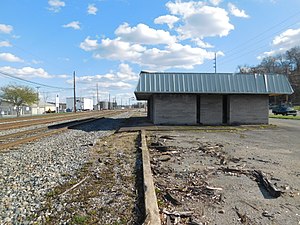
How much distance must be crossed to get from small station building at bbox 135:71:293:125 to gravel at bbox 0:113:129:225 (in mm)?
12133

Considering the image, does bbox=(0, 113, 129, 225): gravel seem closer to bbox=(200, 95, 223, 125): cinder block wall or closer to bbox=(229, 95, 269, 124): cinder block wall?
bbox=(200, 95, 223, 125): cinder block wall

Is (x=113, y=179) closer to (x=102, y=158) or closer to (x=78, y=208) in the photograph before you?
(x=78, y=208)

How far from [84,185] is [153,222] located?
2.75 m

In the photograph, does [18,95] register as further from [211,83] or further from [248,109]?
[248,109]

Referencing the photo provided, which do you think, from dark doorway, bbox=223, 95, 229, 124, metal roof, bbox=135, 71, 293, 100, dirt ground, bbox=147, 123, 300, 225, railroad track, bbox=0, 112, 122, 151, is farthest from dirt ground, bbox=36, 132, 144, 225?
dark doorway, bbox=223, 95, 229, 124

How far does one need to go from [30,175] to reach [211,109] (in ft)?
63.1

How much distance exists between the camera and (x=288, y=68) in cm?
9738

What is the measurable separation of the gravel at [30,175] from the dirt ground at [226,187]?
237 cm

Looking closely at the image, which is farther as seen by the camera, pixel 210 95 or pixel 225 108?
pixel 225 108

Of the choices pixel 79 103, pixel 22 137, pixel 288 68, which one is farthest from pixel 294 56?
Result: pixel 22 137

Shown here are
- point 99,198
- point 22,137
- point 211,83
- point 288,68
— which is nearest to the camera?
point 99,198

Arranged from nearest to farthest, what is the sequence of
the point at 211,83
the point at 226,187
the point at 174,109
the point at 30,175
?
the point at 226,187 < the point at 30,175 < the point at 211,83 < the point at 174,109

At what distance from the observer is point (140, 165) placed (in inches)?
325

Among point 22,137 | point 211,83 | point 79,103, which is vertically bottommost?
point 22,137
